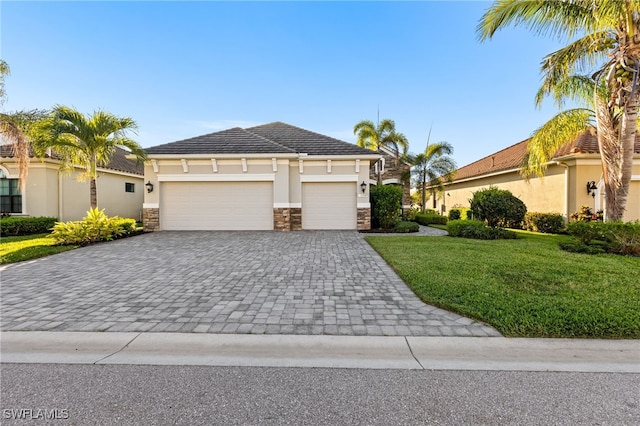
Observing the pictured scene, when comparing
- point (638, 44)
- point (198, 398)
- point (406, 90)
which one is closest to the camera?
point (198, 398)

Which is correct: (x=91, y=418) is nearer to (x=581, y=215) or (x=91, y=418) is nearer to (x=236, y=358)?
(x=236, y=358)

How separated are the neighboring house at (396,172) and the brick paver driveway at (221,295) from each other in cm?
1324

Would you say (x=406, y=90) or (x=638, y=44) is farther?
(x=406, y=90)

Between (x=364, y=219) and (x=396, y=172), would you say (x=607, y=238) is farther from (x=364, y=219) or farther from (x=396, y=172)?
(x=396, y=172)

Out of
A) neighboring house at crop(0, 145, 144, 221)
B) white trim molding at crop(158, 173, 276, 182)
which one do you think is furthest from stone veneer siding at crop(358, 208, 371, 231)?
neighboring house at crop(0, 145, 144, 221)

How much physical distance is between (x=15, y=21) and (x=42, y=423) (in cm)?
1082

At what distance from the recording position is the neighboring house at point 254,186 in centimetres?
1267

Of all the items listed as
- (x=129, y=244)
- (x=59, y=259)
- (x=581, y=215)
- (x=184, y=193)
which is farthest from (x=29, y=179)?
(x=581, y=215)

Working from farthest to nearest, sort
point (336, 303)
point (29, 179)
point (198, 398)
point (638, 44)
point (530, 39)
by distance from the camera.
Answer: point (29, 179) < point (530, 39) < point (638, 44) < point (336, 303) < point (198, 398)

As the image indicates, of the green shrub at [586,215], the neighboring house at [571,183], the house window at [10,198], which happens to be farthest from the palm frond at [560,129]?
the house window at [10,198]

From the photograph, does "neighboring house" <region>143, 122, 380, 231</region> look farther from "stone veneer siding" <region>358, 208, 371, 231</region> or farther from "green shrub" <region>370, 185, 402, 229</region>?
"green shrub" <region>370, 185, 402, 229</region>

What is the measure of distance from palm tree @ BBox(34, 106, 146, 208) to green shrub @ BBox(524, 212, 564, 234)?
18513 mm

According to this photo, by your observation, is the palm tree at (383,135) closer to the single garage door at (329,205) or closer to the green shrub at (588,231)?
the single garage door at (329,205)

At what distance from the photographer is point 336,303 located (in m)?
4.21
